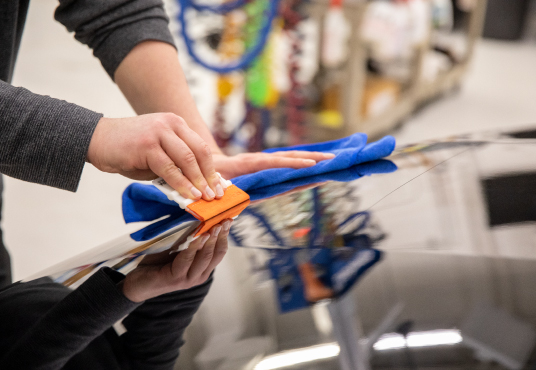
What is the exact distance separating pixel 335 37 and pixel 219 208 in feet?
7.30

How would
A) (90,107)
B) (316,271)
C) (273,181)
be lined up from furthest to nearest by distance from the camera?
(90,107)
(273,181)
(316,271)

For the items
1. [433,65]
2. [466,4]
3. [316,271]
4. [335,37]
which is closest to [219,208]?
[316,271]

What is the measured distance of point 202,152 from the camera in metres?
0.71

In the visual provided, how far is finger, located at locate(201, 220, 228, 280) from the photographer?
581 mm

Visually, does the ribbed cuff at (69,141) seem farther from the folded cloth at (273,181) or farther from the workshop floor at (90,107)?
the workshop floor at (90,107)

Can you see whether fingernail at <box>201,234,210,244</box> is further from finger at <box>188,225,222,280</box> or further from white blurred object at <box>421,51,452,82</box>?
white blurred object at <box>421,51,452,82</box>

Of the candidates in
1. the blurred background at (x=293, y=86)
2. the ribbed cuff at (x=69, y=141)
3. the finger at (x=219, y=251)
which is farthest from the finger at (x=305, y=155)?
the blurred background at (x=293, y=86)

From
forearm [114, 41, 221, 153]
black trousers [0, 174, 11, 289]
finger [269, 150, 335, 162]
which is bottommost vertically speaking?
black trousers [0, 174, 11, 289]

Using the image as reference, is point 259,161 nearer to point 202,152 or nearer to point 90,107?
point 202,152

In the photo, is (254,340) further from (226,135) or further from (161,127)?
(226,135)

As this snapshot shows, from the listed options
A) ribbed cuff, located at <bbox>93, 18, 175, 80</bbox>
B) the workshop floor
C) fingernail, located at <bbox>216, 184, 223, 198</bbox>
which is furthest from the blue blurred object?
the workshop floor

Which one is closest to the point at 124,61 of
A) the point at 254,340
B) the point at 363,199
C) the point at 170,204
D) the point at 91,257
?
the point at 170,204

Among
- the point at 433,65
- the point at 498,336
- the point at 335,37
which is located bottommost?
A: the point at 498,336

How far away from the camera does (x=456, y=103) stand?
155 inches
